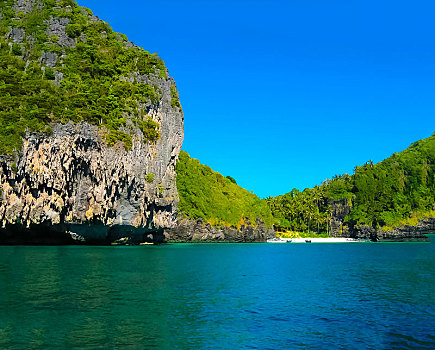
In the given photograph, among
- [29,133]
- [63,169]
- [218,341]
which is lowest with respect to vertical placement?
[218,341]

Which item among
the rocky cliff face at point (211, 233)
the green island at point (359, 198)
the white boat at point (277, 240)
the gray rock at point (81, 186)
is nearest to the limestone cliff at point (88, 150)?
the gray rock at point (81, 186)

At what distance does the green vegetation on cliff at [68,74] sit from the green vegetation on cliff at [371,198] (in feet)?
331

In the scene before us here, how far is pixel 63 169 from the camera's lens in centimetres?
6381

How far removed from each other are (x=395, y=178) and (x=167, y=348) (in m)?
176

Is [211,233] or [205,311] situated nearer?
[205,311]

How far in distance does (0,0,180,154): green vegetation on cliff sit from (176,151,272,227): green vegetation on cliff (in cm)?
4004

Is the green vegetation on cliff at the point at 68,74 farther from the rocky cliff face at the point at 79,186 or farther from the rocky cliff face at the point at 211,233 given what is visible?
the rocky cliff face at the point at 211,233

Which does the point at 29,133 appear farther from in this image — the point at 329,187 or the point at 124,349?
the point at 329,187

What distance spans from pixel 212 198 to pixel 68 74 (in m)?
63.8

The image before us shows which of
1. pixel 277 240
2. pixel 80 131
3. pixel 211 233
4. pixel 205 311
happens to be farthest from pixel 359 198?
pixel 205 311

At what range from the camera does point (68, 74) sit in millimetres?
71312

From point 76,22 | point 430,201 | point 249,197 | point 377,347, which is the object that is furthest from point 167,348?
point 430,201

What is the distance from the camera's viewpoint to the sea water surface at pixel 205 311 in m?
16.1

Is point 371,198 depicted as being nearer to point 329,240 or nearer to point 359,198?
point 359,198
